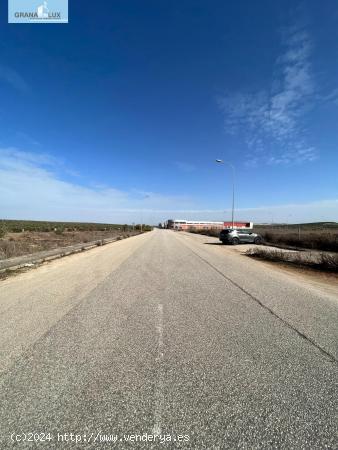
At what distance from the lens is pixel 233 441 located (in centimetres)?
227

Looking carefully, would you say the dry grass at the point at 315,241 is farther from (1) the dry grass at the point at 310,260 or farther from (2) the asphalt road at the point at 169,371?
(2) the asphalt road at the point at 169,371

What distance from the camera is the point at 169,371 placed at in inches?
131

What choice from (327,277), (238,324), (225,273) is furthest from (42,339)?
(327,277)

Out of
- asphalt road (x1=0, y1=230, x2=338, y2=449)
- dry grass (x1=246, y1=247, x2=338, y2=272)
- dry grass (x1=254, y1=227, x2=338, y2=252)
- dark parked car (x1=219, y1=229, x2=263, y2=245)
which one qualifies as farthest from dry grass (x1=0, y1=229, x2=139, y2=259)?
dry grass (x1=254, y1=227, x2=338, y2=252)

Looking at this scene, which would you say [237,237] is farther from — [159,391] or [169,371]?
[159,391]

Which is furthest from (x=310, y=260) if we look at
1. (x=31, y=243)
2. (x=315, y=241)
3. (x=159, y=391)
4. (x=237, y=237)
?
(x=31, y=243)

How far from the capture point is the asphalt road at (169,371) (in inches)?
93.5

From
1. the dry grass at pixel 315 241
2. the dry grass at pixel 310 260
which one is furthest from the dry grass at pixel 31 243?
the dry grass at pixel 315 241

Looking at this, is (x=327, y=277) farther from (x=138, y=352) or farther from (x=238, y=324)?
(x=138, y=352)

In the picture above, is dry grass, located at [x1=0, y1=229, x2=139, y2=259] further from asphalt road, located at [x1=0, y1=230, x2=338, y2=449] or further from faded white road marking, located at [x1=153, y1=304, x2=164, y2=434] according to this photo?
faded white road marking, located at [x1=153, y1=304, x2=164, y2=434]

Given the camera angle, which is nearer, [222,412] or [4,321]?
[222,412]

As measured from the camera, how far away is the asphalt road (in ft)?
7.79

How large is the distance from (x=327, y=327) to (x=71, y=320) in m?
4.75

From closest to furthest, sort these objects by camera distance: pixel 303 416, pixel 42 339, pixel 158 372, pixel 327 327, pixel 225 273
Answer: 1. pixel 303 416
2. pixel 158 372
3. pixel 42 339
4. pixel 327 327
5. pixel 225 273
